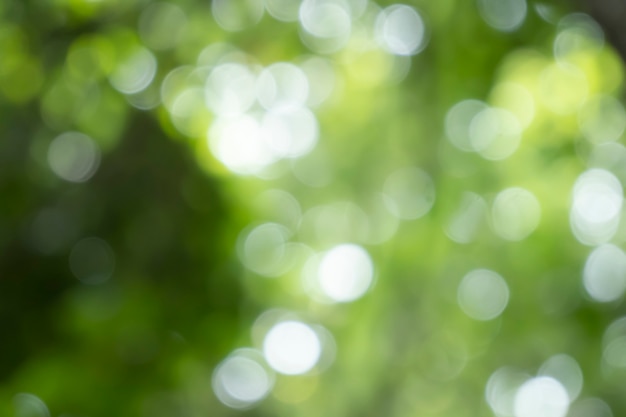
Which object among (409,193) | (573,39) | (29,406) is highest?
(409,193)

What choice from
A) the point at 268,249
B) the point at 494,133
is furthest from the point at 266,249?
the point at 494,133

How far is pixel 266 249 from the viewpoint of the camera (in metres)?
1.74

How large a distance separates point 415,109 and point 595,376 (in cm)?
94

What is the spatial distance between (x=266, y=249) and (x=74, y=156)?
47cm

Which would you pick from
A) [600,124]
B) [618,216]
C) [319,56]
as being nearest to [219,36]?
[319,56]

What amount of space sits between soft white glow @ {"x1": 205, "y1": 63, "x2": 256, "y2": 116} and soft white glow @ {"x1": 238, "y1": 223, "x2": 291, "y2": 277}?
0.26 metres

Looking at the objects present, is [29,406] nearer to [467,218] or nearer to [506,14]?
[506,14]

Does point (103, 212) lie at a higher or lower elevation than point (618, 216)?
lower

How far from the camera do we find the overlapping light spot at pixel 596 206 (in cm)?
196

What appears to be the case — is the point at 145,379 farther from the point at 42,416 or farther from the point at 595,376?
the point at 595,376

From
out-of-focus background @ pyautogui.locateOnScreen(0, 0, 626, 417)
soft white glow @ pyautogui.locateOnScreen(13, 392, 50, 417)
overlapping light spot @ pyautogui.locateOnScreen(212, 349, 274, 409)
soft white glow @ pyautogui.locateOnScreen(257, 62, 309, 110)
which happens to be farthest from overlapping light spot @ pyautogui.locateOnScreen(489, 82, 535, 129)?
soft white glow @ pyautogui.locateOnScreen(13, 392, 50, 417)

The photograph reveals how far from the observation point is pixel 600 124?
5.38 ft

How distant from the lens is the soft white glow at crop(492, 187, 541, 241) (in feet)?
6.31

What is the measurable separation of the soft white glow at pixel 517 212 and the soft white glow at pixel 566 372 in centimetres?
35
